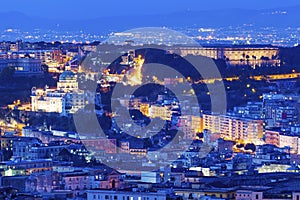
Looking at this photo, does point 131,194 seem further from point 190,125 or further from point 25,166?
point 190,125

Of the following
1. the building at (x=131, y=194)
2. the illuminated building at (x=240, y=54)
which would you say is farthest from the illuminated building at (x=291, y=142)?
the illuminated building at (x=240, y=54)

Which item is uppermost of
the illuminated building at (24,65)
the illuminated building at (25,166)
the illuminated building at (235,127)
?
the illuminated building at (24,65)

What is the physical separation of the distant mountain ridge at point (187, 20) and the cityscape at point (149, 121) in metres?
22.1

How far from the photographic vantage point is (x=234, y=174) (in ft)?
62.3

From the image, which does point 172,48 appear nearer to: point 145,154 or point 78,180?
point 145,154

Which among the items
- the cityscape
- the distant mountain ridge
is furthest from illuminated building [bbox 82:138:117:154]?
the distant mountain ridge

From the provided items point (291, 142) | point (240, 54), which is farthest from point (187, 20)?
point (291, 142)

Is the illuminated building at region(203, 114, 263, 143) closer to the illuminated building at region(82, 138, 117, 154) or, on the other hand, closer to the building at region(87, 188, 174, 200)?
the illuminated building at region(82, 138, 117, 154)

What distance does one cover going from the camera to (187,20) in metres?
74.5

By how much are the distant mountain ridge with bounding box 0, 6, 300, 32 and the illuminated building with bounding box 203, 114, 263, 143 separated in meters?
41.9

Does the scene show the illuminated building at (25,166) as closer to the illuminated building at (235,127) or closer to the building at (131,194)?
the building at (131,194)

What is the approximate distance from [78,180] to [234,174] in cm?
202

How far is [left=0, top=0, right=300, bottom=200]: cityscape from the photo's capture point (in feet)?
58.3

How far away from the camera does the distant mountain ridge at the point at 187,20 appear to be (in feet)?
234
